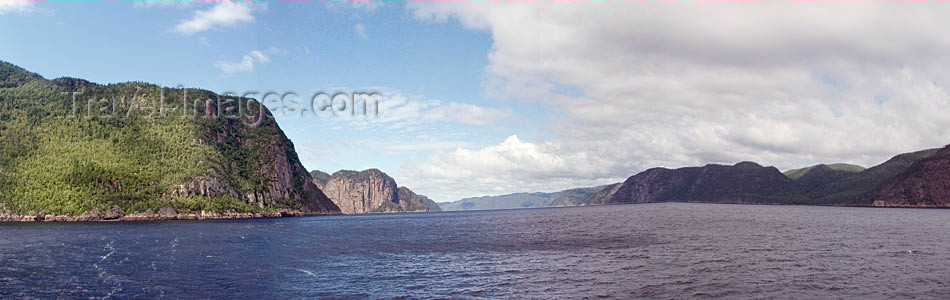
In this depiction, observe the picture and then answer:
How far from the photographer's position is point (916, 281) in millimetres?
53094

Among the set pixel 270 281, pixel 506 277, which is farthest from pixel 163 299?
pixel 506 277

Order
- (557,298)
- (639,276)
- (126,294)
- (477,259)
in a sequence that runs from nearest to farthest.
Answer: (557,298) → (126,294) → (639,276) → (477,259)

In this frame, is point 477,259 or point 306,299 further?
point 477,259

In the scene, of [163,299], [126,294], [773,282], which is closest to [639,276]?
[773,282]

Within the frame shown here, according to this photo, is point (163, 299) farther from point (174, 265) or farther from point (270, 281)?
point (174, 265)

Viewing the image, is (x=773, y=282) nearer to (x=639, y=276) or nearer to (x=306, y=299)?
(x=639, y=276)

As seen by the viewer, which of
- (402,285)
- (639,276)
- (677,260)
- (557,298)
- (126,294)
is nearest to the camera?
(557,298)

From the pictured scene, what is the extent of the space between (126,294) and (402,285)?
26.4m

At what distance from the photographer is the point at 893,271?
59.7m

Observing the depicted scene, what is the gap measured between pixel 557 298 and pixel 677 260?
101ft

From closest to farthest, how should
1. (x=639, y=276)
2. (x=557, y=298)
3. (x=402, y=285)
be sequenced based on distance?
1. (x=557, y=298)
2. (x=402, y=285)
3. (x=639, y=276)

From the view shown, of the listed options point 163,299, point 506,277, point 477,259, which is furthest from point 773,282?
point 163,299

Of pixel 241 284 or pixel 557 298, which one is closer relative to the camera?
pixel 557 298

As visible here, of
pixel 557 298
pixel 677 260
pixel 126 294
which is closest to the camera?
pixel 557 298
